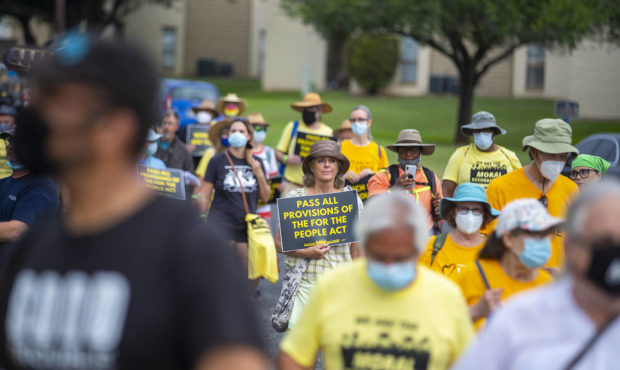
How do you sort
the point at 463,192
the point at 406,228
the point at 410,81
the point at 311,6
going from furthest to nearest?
Result: the point at 410,81 → the point at 311,6 → the point at 463,192 → the point at 406,228

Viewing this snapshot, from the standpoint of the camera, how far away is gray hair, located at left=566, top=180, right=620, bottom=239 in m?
2.61

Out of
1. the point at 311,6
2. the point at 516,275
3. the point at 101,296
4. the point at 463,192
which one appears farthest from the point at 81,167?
the point at 311,6

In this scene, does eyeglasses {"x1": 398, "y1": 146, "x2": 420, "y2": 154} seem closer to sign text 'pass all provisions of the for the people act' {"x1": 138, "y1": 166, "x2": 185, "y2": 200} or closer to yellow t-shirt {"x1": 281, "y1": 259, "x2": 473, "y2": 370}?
sign text 'pass all provisions of the for the people act' {"x1": 138, "y1": 166, "x2": 185, "y2": 200}

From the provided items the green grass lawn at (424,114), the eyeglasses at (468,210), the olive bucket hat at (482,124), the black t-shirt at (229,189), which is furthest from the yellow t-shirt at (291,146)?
the green grass lawn at (424,114)

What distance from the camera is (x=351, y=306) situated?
3.40m

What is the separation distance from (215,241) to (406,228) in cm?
123

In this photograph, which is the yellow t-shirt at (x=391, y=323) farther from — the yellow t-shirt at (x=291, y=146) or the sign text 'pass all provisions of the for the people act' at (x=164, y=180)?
the yellow t-shirt at (x=291, y=146)

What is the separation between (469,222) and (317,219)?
1.70 meters

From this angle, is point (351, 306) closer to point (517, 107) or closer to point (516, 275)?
point (516, 275)

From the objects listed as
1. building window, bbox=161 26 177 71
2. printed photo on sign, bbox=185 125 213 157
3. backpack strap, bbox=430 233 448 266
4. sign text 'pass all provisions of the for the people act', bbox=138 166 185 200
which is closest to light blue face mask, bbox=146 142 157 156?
sign text 'pass all provisions of the for the people act', bbox=138 166 185 200

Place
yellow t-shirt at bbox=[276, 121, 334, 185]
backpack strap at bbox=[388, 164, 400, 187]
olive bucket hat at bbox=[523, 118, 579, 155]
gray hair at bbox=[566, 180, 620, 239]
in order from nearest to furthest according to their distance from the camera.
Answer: gray hair at bbox=[566, 180, 620, 239] → olive bucket hat at bbox=[523, 118, 579, 155] → backpack strap at bbox=[388, 164, 400, 187] → yellow t-shirt at bbox=[276, 121, 334, 185]

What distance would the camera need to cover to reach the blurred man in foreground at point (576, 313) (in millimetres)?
2523

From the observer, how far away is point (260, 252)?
8508mm

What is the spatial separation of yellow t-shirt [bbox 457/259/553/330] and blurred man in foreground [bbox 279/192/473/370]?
0.85 m
